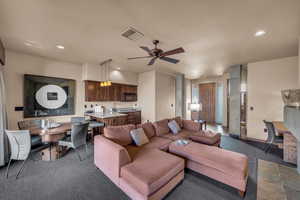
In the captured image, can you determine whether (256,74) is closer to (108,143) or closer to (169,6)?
(169,6)

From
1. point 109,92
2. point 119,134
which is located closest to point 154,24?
point 119,134

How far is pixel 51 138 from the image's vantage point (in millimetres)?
2656

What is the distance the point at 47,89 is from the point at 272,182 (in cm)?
610

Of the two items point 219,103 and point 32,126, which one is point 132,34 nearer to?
point 32,126

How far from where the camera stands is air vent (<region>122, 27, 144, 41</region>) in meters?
2.40

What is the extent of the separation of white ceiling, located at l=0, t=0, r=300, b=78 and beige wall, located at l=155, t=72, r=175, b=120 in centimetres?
277

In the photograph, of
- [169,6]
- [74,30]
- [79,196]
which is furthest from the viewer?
[74,30]

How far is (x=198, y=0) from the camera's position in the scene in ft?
5.40

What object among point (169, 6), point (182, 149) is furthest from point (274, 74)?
point (169, 6)

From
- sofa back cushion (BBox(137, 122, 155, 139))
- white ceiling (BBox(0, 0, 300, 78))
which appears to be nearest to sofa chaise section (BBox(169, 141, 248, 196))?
sofa back cushion (BBox(137, 122, 155, 139))

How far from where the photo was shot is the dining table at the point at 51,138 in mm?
2633

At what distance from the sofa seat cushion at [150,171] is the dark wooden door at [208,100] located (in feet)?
21.0

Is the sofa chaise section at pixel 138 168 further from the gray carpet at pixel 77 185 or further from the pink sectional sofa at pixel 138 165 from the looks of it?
the gray carpet at pixel 77 185

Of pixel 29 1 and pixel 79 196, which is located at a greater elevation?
pixel 29 1
